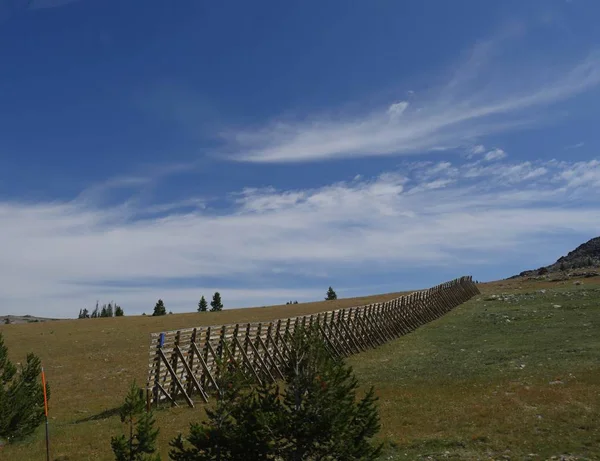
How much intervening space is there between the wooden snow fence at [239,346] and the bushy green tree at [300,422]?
116 inches

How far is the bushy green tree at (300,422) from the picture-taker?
9.34 m

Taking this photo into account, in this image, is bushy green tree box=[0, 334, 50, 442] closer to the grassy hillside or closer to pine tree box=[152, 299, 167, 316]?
the grassy hillside

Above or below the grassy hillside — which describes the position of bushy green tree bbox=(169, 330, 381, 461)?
above

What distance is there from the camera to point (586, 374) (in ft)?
63.7

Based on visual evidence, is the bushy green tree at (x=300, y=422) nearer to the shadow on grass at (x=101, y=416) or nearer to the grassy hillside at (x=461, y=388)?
the grassy hillside at (x=461, y=388)

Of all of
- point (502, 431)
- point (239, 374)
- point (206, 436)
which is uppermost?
point (239, 374)

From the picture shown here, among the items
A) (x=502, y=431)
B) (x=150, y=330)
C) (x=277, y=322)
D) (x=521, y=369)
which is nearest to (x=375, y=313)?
(x=277, y=322)

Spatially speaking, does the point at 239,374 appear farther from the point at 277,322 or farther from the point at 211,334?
the point at 277,322

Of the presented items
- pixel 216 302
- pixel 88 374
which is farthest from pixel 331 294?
pixel 88 374

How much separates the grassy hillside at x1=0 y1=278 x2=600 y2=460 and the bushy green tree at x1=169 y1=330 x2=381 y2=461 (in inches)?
186

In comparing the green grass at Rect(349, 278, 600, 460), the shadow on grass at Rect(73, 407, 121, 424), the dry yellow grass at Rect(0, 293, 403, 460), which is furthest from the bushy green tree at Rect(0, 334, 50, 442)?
the green grass at Rect(349, 278, 600, 460)

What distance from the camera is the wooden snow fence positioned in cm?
2112

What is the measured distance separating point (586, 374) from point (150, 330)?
4128cm

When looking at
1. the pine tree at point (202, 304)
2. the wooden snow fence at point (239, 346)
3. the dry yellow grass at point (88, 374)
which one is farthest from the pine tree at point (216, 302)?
the wooden snow fence at point (239, 346)
